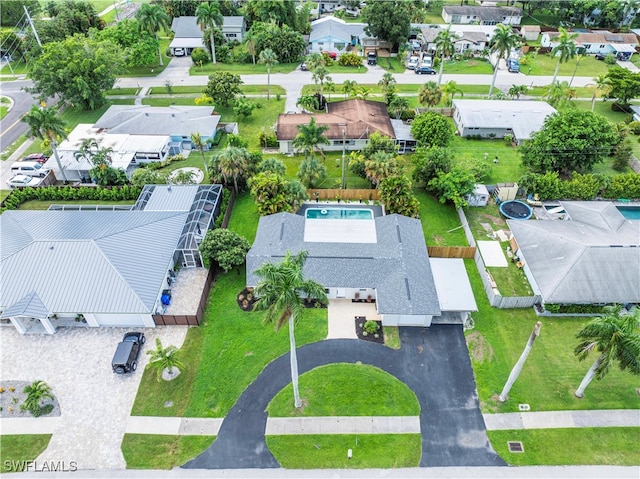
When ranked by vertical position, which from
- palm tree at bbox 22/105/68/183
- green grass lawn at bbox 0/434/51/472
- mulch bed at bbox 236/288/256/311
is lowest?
green grass lawn at bbox 0/434/51/472

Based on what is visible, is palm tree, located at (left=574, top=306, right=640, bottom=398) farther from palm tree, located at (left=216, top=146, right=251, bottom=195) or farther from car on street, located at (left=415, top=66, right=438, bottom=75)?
car on street, located at (left=415, top=66, right=438, bottom=75)

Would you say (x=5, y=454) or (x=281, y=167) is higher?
(x=281, y=167)

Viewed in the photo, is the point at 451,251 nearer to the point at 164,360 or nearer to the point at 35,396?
the point at 164,360

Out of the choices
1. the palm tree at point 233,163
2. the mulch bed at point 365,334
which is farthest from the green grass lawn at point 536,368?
the palm tree at point 233,163

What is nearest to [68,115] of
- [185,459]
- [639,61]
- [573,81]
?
[185,459]

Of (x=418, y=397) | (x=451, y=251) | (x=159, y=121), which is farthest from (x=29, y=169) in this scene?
(x=418, y=397)

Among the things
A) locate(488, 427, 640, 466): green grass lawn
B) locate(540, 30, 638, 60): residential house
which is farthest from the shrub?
locate(488, 427, 640, 466): green grass lawn

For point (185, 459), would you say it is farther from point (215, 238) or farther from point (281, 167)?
Answer: point (281, 167)
